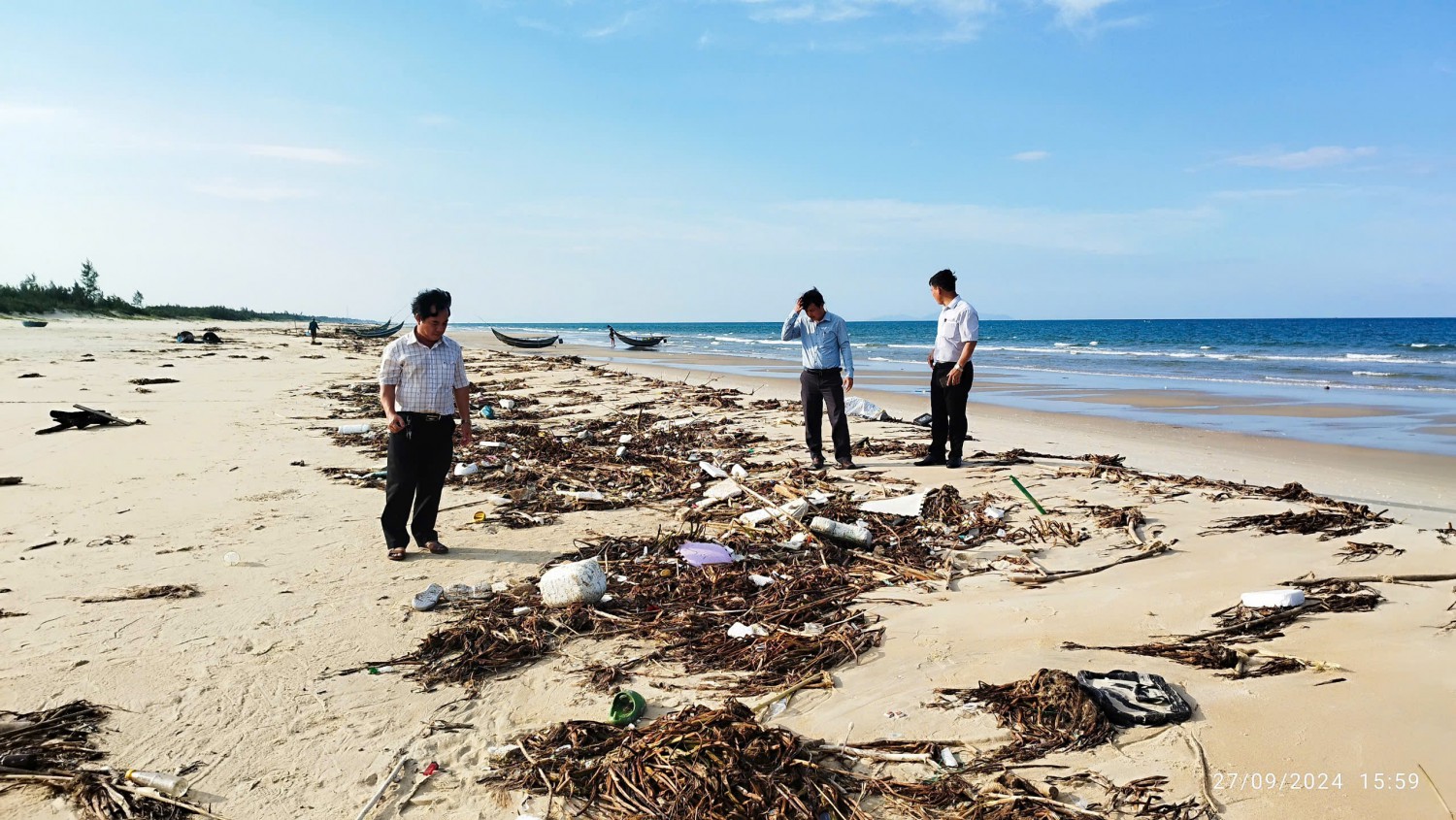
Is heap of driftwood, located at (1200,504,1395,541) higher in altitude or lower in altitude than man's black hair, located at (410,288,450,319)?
lower

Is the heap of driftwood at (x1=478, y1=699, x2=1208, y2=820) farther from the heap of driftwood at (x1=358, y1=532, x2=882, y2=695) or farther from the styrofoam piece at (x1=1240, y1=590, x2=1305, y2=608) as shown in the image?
the styrofoam piece at (x1=1240, y1=590, x2=1305, y2=608)

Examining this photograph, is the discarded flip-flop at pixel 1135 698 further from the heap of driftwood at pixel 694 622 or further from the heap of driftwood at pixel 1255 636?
the heap of driftwood at pixel 694 622

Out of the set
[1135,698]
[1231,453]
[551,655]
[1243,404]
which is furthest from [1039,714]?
[1243,404]

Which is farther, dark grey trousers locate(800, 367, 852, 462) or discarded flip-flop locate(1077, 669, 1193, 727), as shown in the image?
dark grey trousers locate(800, 367, 852, 462)

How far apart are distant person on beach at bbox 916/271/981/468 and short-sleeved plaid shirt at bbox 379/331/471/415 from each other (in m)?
4.11

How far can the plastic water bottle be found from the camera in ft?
8.11

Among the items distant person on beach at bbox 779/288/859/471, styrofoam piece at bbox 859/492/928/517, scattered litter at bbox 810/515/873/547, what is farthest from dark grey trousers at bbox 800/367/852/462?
scattered litter at bbox 810/515/873/547

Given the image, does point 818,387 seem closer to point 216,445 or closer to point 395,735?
point 395,735

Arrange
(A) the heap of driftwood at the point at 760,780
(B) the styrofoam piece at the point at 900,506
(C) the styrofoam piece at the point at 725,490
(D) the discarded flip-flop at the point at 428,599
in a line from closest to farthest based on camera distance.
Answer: (A) the heap of driftwood at the point at 760,780
(D) the discarded flip-flop at the point at 428,599
(B) the styrofoam piece at the point at 900,506
(C) the styrofoam piece at the point at 725,490

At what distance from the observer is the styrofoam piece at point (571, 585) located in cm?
410

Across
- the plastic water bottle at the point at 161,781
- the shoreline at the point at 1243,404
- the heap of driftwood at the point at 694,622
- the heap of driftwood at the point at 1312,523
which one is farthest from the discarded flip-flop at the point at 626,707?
the shoreline at the point at 1243,404

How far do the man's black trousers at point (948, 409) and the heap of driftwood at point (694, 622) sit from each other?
2.80 m

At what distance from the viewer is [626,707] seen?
9.61ft

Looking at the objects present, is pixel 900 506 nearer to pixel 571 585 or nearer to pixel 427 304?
pixel 571 585
